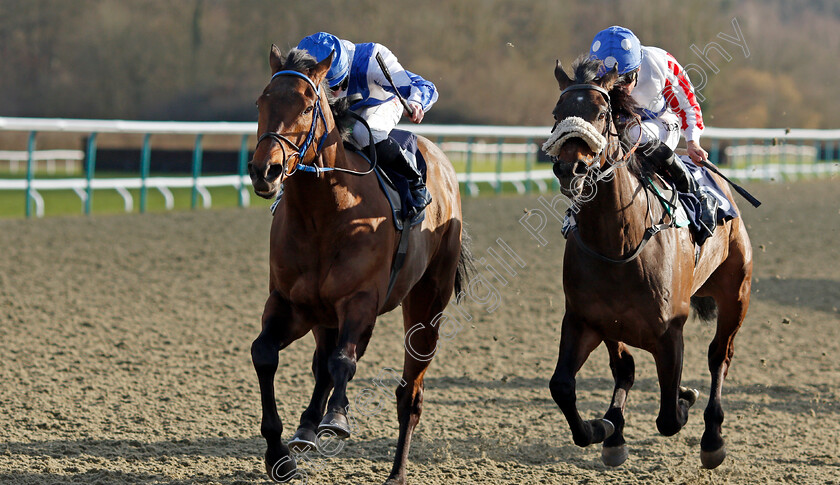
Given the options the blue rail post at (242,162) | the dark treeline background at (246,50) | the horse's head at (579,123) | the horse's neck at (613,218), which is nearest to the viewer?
the horse's head at (579,123)

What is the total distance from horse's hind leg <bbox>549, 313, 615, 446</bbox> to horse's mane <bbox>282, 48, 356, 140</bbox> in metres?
1.09

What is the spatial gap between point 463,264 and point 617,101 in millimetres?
1329

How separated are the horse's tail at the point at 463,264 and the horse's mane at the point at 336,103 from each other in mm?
1040

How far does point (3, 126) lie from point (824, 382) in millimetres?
8430

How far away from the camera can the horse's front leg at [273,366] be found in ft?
10.4

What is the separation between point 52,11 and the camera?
16.9 meters

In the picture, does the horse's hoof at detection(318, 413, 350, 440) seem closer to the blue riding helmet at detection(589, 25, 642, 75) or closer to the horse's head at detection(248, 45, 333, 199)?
the horse's head at detection(248, 45, 333, 199)

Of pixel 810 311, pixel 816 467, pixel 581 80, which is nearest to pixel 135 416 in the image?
pixel 581 80

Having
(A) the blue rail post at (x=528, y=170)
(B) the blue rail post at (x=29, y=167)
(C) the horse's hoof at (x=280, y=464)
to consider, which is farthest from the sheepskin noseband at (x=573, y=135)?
(A) the blue rail post at (x=528, y=170)

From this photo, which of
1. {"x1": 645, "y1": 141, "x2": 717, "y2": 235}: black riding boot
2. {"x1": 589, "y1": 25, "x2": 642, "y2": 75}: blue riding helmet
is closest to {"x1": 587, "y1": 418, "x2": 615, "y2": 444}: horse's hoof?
{"x1": 645, "y1": 141, "x2": 717, "y2": 235}: black riding boot

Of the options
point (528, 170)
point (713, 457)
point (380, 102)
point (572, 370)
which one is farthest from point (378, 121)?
point (528, 170)

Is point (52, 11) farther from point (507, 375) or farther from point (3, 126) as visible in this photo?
point (507, 375)

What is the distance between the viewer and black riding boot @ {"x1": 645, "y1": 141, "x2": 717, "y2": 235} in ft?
12.2

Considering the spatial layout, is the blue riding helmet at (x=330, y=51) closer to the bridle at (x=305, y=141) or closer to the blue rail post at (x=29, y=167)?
the bridle at (x=305, y=141)
